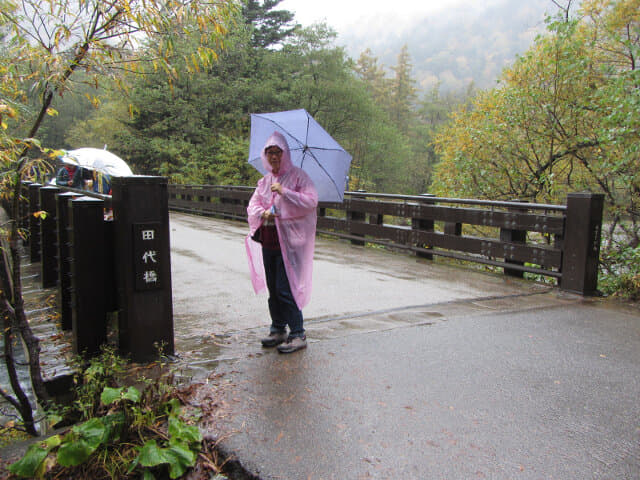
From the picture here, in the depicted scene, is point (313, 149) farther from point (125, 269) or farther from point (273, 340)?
point (125, 269)

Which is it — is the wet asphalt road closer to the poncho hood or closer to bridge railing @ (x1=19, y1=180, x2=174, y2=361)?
bridge railing @ (x1=19, y1=180, x2=174, y2=361)

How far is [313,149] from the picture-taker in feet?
14.8

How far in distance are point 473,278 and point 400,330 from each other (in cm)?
319

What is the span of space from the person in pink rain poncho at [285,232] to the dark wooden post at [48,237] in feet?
11.0

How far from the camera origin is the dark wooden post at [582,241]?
6242mm

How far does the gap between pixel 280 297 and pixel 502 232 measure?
4632 millimetres

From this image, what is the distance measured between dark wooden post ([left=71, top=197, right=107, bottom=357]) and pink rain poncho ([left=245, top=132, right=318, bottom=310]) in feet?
3.81

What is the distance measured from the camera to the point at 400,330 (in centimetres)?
490

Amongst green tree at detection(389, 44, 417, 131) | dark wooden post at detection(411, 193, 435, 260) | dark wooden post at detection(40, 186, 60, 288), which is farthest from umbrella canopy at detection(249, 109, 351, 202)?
green tree at detection(389, 44, 417, 131)

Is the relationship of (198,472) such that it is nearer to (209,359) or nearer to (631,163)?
(209,359)

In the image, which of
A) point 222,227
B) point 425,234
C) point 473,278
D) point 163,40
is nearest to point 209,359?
point 163,40

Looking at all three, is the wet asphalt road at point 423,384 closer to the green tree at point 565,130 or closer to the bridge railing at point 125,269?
the bridge railing at point 125,269

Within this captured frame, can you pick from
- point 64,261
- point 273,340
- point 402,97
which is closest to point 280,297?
point 273,340

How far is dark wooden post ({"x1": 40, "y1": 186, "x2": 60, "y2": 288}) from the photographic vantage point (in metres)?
6.37
